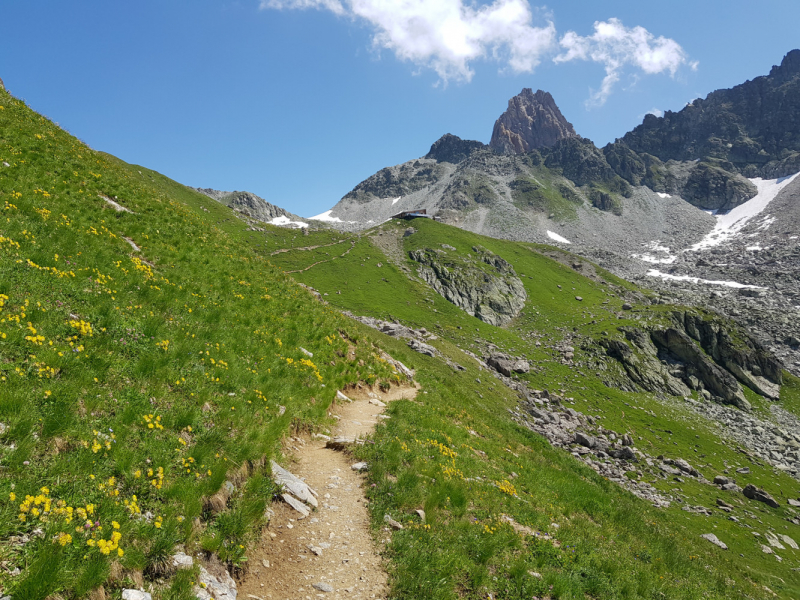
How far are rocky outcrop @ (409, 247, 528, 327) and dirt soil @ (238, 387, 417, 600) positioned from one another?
74970mm

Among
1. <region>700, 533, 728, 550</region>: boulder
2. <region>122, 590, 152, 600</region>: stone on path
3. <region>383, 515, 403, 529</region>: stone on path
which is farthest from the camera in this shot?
<region>700, 533, 728, 550</region>: boulder

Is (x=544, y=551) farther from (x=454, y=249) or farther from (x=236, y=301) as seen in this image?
(x=454, y=249)

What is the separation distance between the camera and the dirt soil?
6.96 m

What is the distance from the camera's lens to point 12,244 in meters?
11.0

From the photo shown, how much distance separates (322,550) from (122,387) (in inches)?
238

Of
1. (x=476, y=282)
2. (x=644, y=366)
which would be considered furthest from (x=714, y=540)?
(x=476, y=282)

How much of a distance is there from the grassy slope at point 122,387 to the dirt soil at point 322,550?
725 mm

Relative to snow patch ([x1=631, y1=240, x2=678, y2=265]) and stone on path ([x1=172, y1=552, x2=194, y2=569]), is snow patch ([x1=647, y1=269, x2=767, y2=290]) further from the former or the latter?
stone on path ([x1=172, y1=552, x2=194, y2=569])

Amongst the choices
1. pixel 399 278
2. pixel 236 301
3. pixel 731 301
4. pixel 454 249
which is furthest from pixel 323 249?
pixel 731 301

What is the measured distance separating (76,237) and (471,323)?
67.2m

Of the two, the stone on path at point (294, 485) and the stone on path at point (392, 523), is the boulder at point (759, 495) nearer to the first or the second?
the stone on path at point (392, 523)

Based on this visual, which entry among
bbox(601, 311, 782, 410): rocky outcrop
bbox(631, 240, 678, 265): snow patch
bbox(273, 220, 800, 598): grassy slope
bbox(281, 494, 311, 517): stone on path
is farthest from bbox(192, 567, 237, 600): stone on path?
bbox(631, 240, 678, 265): snow patch

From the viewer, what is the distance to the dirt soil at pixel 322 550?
6957mm

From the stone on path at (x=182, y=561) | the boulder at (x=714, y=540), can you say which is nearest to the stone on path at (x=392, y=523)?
the stone on path at (x=182, y=561)
